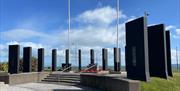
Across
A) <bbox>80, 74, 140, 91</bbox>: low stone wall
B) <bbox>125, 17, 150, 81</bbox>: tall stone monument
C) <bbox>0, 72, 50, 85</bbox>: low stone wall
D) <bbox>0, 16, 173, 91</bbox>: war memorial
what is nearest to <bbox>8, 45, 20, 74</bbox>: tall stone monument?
<bbox>0, 72, 50, 85</bbox>: low stone wall

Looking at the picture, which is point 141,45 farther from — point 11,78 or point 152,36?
point 11,78

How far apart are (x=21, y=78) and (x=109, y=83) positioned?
29.1ft

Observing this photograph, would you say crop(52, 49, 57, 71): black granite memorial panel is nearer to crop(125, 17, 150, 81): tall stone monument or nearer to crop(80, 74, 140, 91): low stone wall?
crop(80, 74, 140, 91): low stone wall

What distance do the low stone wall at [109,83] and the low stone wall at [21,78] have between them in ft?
14.9

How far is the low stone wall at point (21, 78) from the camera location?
2203 cm

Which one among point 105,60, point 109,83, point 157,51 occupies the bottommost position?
point 109,83

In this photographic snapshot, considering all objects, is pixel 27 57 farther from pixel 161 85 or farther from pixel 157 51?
pixel 161 85

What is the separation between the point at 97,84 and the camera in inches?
765

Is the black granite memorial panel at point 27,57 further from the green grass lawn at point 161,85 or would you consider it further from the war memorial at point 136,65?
the green grass lawn at point 161,85

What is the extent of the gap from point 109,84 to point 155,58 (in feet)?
14.2

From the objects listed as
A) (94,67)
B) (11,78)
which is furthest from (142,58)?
(94,67)

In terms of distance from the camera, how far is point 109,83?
17.1 meters

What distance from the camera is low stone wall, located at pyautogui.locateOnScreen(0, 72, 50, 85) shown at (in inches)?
867

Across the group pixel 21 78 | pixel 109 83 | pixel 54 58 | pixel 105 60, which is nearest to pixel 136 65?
pixel 109 83
